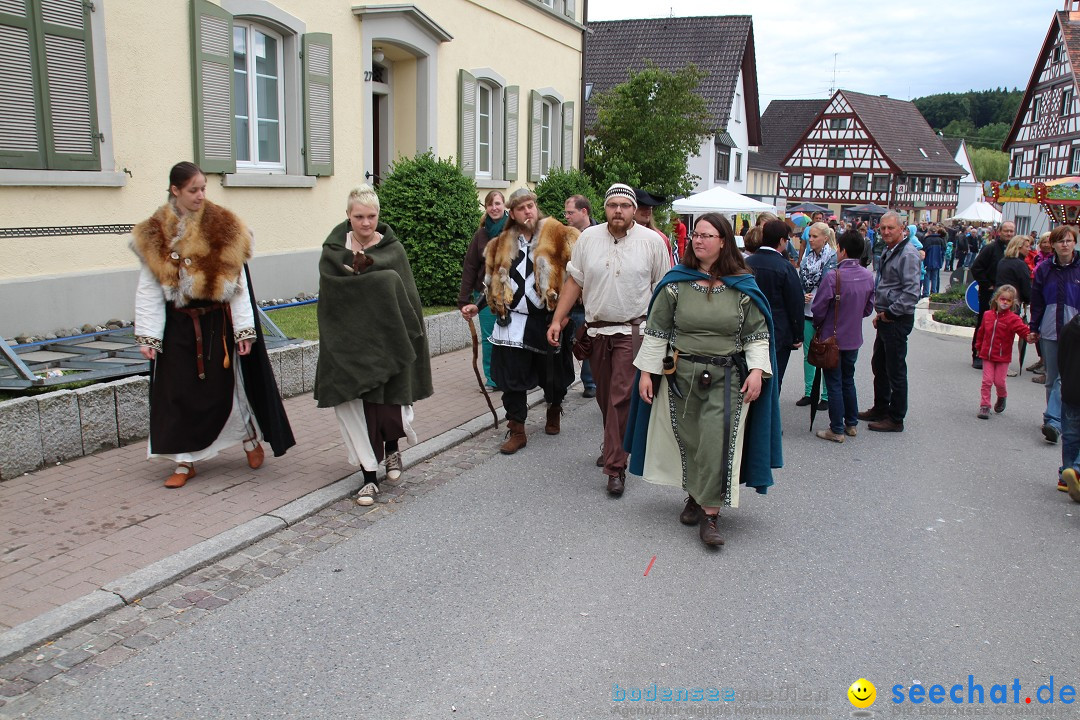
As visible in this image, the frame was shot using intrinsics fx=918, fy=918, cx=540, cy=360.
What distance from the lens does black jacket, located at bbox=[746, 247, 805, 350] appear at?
7301 millimetres

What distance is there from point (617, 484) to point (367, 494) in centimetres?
163

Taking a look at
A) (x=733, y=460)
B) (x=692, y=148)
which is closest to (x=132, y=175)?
(x=733, y=460)

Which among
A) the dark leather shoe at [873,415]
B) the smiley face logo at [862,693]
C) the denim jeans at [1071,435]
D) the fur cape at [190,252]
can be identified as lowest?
the smiley face logo at [862,693]

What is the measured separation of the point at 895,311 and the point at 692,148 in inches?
622

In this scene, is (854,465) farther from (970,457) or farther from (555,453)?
(555,453)

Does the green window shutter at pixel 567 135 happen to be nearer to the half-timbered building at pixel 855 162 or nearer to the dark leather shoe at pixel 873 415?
the dark leather shoe at pixel 873 415

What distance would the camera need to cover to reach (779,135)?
6869 centimetres

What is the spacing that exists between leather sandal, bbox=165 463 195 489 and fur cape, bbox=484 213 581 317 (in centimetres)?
254

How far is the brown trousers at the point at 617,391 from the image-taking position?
614cm

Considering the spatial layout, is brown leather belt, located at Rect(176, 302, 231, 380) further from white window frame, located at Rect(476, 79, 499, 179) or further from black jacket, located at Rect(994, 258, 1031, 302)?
white window frame, located at Rect(476, 79, 499, 179)

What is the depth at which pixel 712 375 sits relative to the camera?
203 inches

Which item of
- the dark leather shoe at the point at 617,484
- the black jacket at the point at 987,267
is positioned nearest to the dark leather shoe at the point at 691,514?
the dark leather shoe at the point at 617,484

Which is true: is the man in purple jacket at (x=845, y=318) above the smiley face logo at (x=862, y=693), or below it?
above

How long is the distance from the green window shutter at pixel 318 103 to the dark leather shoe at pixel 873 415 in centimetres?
726
